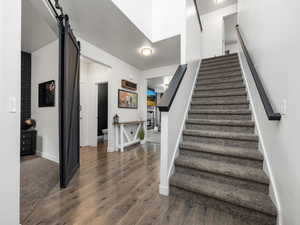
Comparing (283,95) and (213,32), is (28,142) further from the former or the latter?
(213,32)

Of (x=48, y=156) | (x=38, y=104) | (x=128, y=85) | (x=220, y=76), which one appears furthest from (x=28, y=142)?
(x=220, y=76)

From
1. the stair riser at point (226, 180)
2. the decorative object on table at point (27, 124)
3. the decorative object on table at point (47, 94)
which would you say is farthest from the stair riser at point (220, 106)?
the decorative object on table at point (27, 124)

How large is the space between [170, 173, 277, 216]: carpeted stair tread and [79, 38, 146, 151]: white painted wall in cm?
249

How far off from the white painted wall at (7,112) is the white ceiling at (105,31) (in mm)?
1260

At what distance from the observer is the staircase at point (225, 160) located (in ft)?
4.25

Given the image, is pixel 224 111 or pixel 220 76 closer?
pixel 224 111

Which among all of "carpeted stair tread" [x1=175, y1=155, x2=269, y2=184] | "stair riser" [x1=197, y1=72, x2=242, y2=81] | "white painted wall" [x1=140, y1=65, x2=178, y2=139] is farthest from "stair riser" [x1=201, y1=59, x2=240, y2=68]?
"carpeted stair tread" [x1=175, y1=155, x2=269, y2=184]

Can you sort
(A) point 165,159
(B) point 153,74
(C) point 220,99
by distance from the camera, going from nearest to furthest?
(A) point 165,159
(C) point 220,99
(B) point 153,74

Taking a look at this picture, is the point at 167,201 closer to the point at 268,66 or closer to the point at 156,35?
the point at 268,66

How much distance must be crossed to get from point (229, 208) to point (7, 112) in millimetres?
2178

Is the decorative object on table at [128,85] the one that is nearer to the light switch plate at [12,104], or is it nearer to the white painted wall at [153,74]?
the white painted wall at [153,74]

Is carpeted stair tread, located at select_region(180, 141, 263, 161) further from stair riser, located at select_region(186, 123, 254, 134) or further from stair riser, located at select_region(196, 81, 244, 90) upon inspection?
stair riser, located at select_region(196, 81, 244, 90)

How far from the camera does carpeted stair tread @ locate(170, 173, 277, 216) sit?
1199 mm

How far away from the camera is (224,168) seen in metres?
1.55
